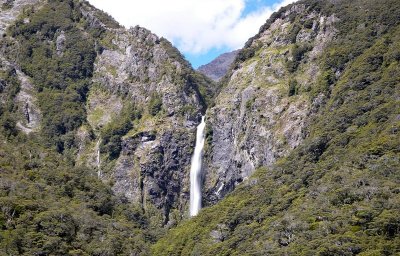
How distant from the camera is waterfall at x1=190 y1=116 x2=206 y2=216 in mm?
141750

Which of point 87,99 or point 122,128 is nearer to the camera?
point 122,128

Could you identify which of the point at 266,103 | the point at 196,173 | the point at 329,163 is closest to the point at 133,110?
the point at 196,173

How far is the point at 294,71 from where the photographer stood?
469ft

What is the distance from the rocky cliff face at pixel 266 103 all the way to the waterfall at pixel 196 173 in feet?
10.1

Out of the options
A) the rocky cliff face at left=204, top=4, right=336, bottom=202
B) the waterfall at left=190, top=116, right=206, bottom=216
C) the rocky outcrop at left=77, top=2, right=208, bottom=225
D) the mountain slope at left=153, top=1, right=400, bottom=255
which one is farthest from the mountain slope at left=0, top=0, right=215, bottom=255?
the mountain slope at left=153, top=1, right=400, bottom=255

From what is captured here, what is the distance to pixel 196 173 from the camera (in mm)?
147000

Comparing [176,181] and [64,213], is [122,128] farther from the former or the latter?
[64,213]

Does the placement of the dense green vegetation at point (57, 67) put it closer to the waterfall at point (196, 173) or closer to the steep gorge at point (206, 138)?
the steep gorge at point (206, 138)

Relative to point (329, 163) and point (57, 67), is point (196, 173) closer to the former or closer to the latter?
point (329, 163)

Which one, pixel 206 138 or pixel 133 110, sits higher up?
pixel 133 110

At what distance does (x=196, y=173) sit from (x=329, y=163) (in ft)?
167

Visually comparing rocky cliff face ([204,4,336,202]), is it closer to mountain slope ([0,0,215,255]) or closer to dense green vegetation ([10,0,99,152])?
mountain slope ([0,0,215,255])

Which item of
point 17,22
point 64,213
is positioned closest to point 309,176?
point 64,213

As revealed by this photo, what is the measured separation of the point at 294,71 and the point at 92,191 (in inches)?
2260
